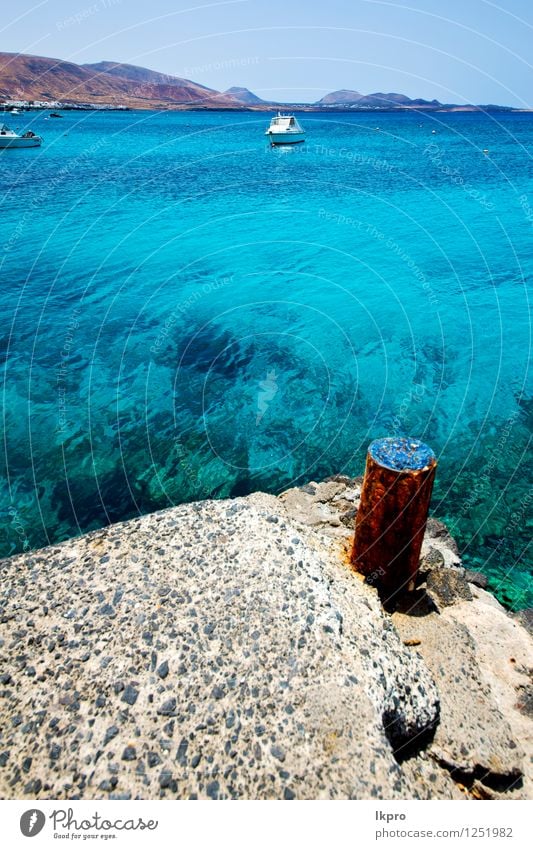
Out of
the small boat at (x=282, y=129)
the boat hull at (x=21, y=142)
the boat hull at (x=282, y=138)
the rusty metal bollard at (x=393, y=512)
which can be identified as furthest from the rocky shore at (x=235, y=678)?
the boat hull at (x=282, y=138)

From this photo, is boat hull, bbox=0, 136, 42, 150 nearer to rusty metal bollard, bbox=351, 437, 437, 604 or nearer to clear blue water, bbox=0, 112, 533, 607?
clear blue water, bbox=0, 112, 533, 607

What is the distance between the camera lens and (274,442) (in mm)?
14766

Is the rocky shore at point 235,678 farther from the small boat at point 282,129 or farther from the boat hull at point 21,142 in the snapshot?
the small boat at point 282,129

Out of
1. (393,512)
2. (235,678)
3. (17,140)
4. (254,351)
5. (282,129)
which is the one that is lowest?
(254,351)

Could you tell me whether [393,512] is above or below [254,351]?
above

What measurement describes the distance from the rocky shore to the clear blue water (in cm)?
457

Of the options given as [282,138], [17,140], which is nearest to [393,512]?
[17,140]

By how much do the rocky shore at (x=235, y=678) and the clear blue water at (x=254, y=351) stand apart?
4573 mm

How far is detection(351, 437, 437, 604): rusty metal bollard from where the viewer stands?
656 cm

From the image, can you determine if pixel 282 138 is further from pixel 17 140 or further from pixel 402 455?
pixel 402 455

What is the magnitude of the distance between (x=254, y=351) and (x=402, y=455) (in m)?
13.7

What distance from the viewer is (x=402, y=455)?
6734 millimetres

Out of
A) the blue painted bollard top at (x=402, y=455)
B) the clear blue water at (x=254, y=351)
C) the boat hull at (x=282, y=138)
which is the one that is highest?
the boat hull at (x=282, y=138)

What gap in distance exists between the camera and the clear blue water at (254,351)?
13.0 m
